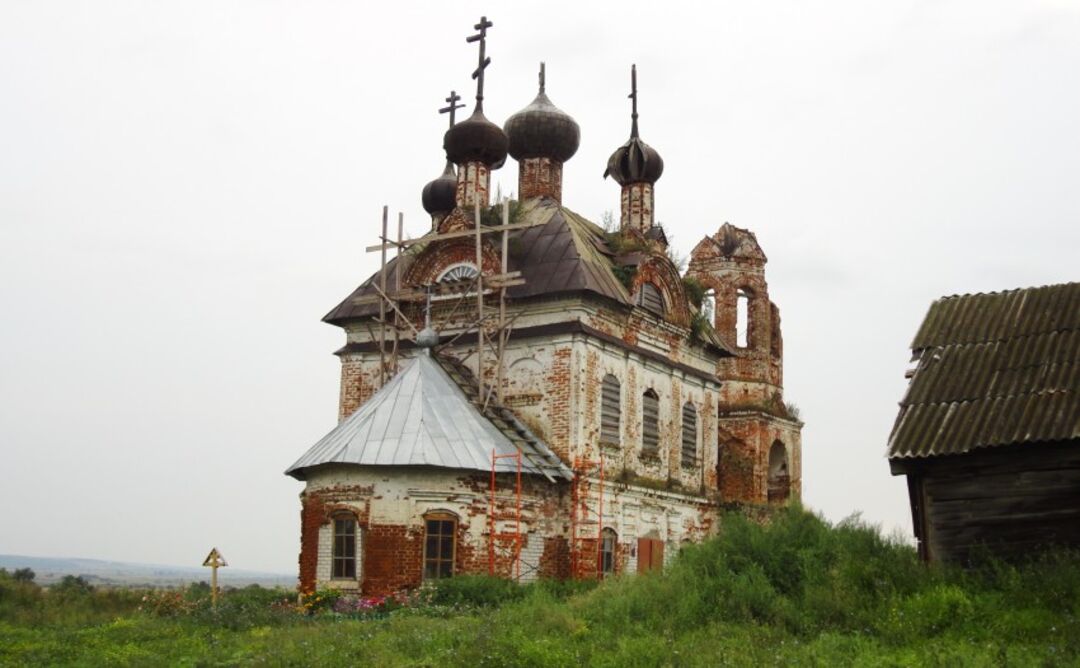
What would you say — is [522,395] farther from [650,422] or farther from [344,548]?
[344,548]

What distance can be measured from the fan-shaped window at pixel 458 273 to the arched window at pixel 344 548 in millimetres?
5737

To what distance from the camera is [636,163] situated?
2541cm

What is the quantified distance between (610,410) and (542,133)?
22.9 feet

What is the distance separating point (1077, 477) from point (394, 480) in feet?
34.2

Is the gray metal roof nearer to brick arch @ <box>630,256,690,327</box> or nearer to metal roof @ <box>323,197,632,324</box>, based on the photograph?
metal roof @ <box>323,197,632,324</box>

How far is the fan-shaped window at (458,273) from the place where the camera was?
22962mm

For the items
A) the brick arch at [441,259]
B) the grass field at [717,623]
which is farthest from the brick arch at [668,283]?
the grass field at [717,623]

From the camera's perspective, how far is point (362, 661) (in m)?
12.3

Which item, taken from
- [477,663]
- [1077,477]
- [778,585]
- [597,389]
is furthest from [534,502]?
[1077,477]

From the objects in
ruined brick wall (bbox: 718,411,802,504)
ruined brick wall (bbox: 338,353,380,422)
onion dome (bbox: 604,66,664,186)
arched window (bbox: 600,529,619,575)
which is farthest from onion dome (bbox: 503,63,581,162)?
arched window (bbox: 600,529,619,575)

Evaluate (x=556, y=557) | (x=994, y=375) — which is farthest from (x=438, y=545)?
(x=994, y=375)

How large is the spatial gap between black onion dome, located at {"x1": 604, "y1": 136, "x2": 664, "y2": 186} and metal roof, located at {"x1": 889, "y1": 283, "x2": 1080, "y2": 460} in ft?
36.1

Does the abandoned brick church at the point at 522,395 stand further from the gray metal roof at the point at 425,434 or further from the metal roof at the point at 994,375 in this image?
the metal roof at the point at 994,375

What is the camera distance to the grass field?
11.1 metres
